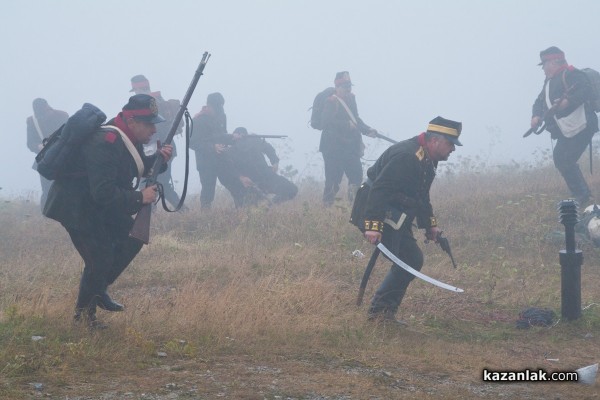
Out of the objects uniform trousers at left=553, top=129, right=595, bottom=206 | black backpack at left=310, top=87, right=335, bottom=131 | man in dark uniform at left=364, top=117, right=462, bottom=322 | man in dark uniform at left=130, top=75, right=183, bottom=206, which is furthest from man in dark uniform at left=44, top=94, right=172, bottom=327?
black backpack at left=310, top=87, right=335, bottom=131

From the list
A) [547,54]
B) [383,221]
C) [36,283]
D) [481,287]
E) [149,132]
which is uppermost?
[547,54]

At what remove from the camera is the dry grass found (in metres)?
4.60

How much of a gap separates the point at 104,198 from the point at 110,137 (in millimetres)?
428

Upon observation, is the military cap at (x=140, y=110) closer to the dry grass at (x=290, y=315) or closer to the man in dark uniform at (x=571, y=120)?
the dry grass at (x=290, y=315)

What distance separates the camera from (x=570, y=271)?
22.4 ft

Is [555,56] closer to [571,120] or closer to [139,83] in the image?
[571,120]

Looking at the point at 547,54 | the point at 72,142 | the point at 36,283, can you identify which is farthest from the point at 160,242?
the point at 547,54

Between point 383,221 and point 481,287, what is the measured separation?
228cm

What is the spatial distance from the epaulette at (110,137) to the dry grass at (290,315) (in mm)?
1324

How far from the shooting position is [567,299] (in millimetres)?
6840

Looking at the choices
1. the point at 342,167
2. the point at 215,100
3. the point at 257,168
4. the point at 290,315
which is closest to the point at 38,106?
the point at 215,100

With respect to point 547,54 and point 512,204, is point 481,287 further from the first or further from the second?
point 547,54

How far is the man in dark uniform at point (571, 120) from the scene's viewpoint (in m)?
11.5

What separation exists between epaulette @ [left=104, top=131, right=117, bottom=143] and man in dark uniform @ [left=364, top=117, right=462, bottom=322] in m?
2.23
